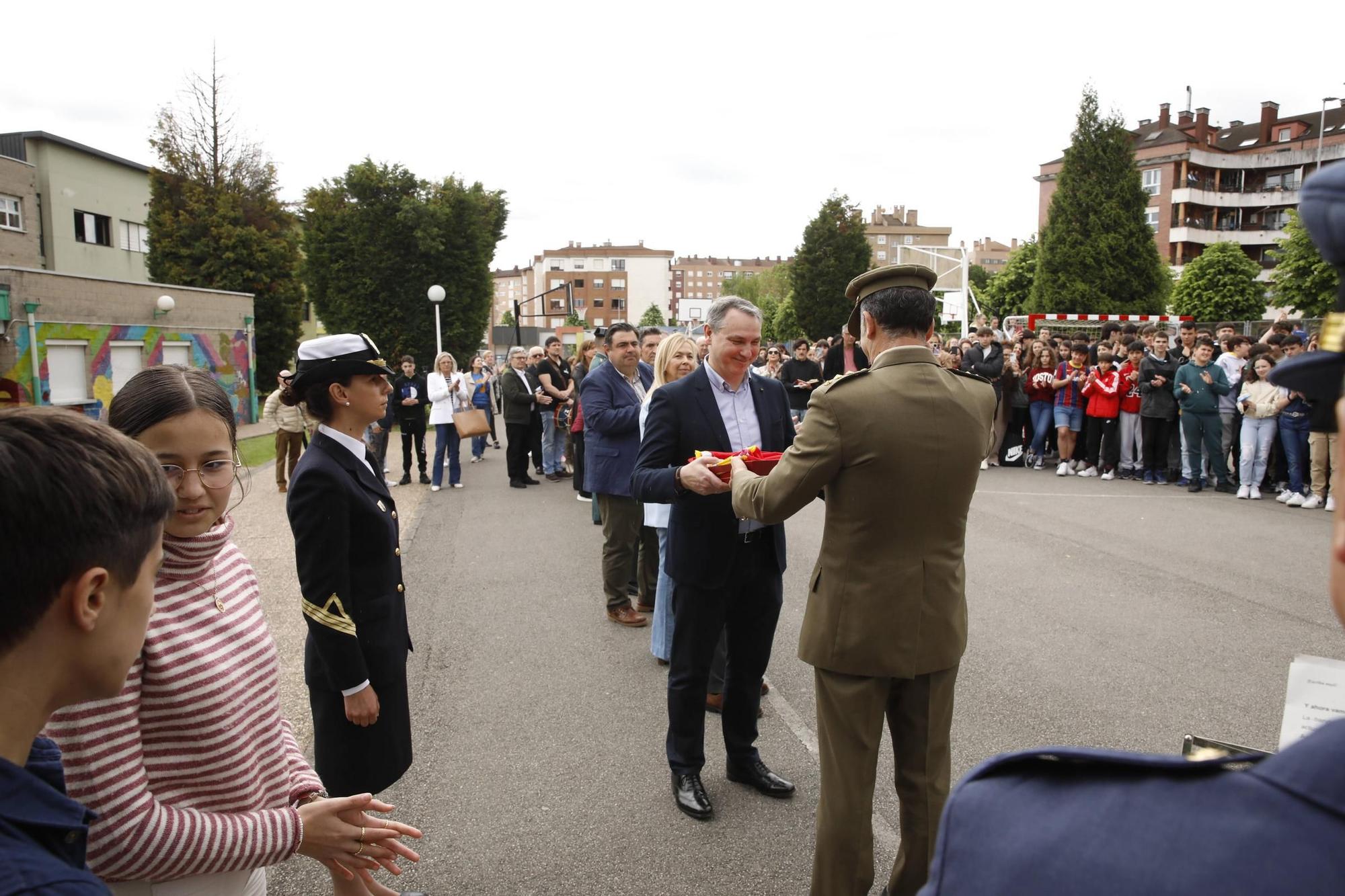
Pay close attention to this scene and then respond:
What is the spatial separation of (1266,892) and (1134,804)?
4.2 inches

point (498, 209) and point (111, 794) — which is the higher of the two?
point (498, 209)

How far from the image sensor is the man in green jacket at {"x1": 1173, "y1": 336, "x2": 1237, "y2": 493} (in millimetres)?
12367

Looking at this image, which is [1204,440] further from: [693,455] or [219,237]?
[219,237]

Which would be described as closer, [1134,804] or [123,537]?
[1134,804]

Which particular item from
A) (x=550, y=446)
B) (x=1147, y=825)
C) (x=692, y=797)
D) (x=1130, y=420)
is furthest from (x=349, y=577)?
(x=1130, y=420)

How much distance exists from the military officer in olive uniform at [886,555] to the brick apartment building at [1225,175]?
7472 cm

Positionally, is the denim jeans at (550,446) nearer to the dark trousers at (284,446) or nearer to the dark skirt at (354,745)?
the dark trousers at (284,446)

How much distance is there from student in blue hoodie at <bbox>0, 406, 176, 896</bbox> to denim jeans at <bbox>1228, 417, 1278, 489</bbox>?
13441mm

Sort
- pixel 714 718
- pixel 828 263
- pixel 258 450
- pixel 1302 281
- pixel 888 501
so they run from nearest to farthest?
1. pixel 888 501
2. pixel 714 718
3. pixel 258 450
4. pixel 1302 281
5. pixel 828 263

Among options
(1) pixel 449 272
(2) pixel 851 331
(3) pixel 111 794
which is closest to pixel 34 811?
(3) pixel 111 794

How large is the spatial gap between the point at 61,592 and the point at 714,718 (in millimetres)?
4238

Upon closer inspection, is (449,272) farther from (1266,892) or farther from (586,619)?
(1266,892)

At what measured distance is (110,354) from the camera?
25641 mm

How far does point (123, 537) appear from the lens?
1228mm
